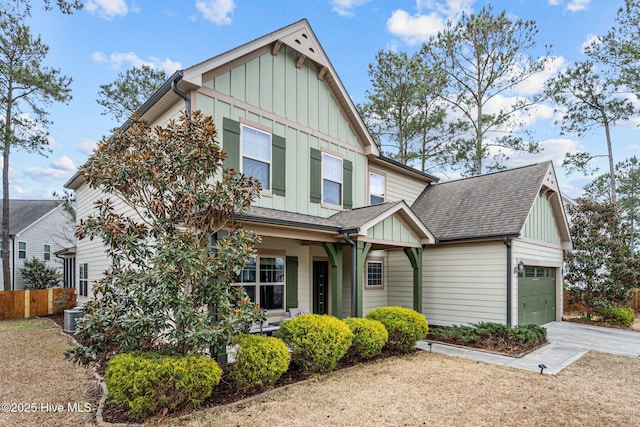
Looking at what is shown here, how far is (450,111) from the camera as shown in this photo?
21500mm

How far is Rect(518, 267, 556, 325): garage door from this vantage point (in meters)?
11.2

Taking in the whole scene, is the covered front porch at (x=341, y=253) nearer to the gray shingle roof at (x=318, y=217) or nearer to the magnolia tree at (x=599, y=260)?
the gray shingle roof at (x=318, y=217)

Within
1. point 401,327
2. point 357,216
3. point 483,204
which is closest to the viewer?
point 401,327

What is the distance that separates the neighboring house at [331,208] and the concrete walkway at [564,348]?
1.51 meters

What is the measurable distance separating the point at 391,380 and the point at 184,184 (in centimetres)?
465

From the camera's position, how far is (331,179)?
1064cm

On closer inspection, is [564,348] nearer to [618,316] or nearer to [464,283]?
[464,283]

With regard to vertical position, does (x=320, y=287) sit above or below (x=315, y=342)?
above

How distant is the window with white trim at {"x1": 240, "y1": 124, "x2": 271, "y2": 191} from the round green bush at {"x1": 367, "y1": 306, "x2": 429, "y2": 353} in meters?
3.90

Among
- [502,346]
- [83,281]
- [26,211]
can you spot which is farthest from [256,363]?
[26,211]

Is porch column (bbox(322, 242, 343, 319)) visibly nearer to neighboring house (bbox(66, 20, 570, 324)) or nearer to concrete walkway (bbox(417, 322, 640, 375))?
neighboring house (bbox(66, 20, 570, 324))

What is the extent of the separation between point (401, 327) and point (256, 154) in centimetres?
498

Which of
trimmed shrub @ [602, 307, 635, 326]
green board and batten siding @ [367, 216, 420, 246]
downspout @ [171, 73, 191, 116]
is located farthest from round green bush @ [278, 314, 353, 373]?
trimmed shrub @ [602, 307, 635, 326]

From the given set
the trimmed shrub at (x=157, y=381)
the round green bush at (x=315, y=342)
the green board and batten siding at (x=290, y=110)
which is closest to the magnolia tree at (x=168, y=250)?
the trimmed shrub at (x=157, y=381)
